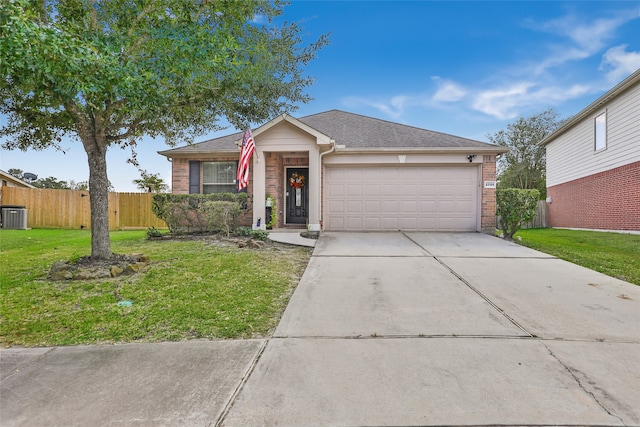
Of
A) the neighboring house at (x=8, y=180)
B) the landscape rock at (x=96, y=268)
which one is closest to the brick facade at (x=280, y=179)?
the landscape rock at (x=96, y=268)

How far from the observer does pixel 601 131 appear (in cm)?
1281

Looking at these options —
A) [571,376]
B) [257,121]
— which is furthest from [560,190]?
[571,376]

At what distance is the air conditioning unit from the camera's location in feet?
42.4

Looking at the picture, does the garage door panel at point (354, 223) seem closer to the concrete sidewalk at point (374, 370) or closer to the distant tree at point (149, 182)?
the concrete sidewalk at point (374, 370)

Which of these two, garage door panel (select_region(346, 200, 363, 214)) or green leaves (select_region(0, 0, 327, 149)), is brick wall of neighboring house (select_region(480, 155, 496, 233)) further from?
green leaves (select_region(0, 0, 327, 149))

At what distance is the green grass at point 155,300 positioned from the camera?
10.1 ft

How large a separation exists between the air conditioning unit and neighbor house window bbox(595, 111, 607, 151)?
2364cm

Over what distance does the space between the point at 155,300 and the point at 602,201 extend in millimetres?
16040

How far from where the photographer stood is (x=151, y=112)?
17.7ft

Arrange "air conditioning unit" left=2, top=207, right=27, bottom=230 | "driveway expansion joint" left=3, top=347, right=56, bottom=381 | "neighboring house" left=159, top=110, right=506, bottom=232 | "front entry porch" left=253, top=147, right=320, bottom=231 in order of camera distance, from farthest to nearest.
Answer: "air conditioning unit" left=2, top=207, right=27, bottom=230 → "neighboring house" left=159, top=110, right=506, bottom=232 → "front entry porch" left=253, top=147, right=320, bottom=231 → "driveway expansion joint" left=3, top=347, right=56, bottom=381

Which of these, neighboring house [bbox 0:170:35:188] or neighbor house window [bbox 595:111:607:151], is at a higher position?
neighbor house window [bbox 595:111:607:151]

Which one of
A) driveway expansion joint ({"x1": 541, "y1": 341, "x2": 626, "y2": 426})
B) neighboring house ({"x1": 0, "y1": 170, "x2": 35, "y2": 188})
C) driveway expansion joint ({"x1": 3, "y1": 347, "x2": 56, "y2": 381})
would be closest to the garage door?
driveway expansion joint ({"x1": 541, "y1": 341, "x2": 626, "y2": 426})

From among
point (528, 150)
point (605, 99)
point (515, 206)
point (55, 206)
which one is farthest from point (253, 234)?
point (528, 150)

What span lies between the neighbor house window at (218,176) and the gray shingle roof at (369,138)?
56 centimetres
